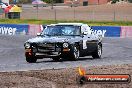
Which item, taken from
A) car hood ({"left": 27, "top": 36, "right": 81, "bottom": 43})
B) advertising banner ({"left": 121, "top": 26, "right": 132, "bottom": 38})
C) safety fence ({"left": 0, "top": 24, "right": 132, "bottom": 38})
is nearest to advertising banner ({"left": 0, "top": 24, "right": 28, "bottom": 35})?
safety fence ({"left": 0, "top": 24, "right": 132, "bottom": 38})

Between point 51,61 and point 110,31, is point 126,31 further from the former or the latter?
point 51,61

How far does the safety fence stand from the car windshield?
19398mm

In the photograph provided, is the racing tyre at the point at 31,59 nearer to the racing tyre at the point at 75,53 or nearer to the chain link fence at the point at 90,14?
the racing tyre at the point at 75,53

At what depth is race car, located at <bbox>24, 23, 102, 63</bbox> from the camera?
19203mm

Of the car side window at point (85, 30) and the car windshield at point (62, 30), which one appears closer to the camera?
the car windshield at point (62, 30)

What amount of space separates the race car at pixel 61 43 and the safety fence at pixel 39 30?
1880 centimetres

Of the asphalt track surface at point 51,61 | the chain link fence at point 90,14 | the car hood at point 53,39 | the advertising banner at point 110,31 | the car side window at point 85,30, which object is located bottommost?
the chain link fence at point 90,14

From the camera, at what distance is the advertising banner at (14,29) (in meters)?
45.1

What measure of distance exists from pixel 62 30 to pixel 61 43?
4.47 feet

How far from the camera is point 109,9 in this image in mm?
78062

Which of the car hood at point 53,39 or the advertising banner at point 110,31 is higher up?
the car hood at point 53,39

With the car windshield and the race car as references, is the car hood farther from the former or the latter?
the car windshield

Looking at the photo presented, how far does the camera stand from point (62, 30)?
2050 cm

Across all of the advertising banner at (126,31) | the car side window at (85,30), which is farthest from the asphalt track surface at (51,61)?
the advertising banner at (126,31)
